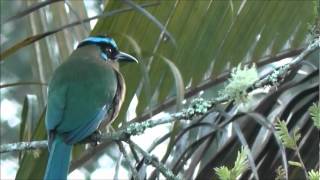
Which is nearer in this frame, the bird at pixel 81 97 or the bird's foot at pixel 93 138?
the bird at pixel 81 97

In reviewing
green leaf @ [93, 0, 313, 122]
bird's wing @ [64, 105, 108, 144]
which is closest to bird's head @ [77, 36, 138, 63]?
green leaf @ [93, 0, 313, 122]

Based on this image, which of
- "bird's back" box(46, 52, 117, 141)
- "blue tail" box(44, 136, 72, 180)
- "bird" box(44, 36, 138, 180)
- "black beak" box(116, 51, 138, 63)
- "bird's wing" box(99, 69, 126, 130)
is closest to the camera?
"blue tail" box(44, 136, 72, 180)

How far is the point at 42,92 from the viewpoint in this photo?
280 cm

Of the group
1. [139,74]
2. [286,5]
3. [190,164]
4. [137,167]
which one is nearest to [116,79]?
[139,74]

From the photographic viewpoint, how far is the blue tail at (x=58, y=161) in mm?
2254

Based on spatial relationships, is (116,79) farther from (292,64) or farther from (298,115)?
(292,64)

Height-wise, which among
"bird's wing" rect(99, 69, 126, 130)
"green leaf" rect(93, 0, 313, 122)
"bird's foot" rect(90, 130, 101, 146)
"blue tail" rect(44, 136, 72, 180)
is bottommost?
"blue tail" rect(44, 136, 72, 180)

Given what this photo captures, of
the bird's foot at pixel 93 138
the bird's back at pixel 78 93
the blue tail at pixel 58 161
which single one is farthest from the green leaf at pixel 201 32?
the blue tail at pixel 58 161

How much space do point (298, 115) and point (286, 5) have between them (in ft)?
1.72

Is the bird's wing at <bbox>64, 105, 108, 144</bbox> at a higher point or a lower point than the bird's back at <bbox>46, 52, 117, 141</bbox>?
lower

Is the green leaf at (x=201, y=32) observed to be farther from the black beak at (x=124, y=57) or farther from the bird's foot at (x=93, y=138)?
the bird's foot at (x=93, y=138)

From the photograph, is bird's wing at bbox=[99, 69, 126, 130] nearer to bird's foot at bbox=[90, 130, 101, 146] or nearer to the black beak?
bird's foot at bbox=[90, 130, 101, 146]

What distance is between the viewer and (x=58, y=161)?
2.32 metres

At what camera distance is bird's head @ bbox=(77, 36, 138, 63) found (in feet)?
9.68
